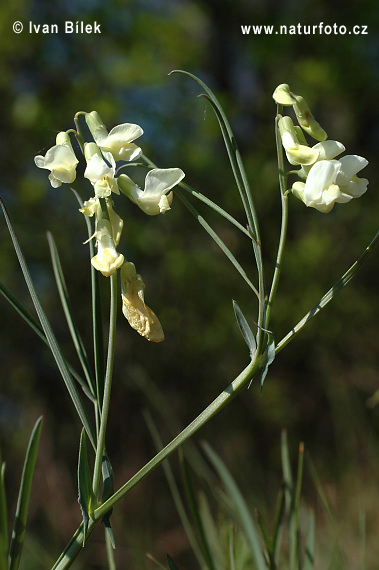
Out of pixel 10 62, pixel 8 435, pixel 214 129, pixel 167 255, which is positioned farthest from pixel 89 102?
pixel 8 435

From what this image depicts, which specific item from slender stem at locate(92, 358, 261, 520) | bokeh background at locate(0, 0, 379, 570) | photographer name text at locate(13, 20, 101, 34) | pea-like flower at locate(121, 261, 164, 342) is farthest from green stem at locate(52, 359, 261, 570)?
photographer name text at locate(13, 20, 101, 34)

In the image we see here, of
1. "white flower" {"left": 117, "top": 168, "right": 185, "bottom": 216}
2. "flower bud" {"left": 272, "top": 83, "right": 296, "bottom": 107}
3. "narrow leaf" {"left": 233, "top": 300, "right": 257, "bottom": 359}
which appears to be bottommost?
"narrow leaf" {"left": 233, "top": 300, "right": 257, "bottom": 359}

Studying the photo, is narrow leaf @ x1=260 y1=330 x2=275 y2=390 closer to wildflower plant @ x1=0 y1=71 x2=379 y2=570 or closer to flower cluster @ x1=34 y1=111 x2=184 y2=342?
wildflower plant @ x1=0 y1=71 x2=379 y2=570

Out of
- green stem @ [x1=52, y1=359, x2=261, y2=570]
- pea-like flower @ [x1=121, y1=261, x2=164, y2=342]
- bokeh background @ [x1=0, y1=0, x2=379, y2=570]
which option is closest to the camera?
green stem @ [x1=52, y1=359, x2=261, y2=570]

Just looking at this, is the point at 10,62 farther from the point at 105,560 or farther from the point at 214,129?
the point at 105,560

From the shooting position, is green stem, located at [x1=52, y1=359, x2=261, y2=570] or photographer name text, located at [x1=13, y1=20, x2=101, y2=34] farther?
photographer name text, located at [x1=13, y1=20, x2=101, y2=34]

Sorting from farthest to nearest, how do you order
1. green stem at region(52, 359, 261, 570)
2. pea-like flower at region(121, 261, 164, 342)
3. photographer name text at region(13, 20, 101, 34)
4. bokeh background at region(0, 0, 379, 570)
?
1. photographer name text at region(13, 20, 101, 34)
2. bokeh background at region(0, 0, 379, 570)
3. pea-like flower at region(121, 261, 164, 342)
4. green stem at region(52, 359, 261, 570)
